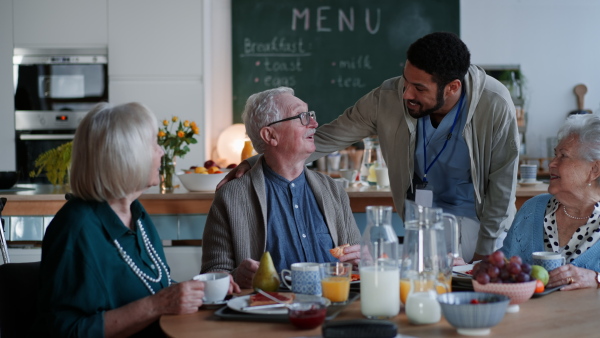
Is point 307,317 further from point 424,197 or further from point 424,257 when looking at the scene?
point 424,197

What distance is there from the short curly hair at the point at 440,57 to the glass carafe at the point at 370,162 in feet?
4.64

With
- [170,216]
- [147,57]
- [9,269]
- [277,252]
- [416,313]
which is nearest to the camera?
[416,313]

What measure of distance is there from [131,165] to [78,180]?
0.13 meters

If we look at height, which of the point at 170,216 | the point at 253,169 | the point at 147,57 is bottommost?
the point at 170,216

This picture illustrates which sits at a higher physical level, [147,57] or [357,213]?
[147,57]

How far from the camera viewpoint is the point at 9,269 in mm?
1761

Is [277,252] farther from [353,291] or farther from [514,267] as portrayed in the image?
[514,267]

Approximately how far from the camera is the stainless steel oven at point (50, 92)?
5688 mm

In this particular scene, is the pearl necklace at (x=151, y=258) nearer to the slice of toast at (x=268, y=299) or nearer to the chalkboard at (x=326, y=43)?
the slice of toast at (x=268, y=299)

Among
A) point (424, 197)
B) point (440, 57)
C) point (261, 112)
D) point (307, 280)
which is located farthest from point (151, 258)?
point (440, 57)

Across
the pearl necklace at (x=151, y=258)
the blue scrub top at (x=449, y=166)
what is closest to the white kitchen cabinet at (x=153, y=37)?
the blue scrub top at (x=449, y=166)

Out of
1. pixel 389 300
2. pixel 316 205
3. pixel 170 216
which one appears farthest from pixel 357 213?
pixel 389 300

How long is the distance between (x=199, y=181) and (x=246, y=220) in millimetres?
1270

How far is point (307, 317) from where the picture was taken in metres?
1.44
